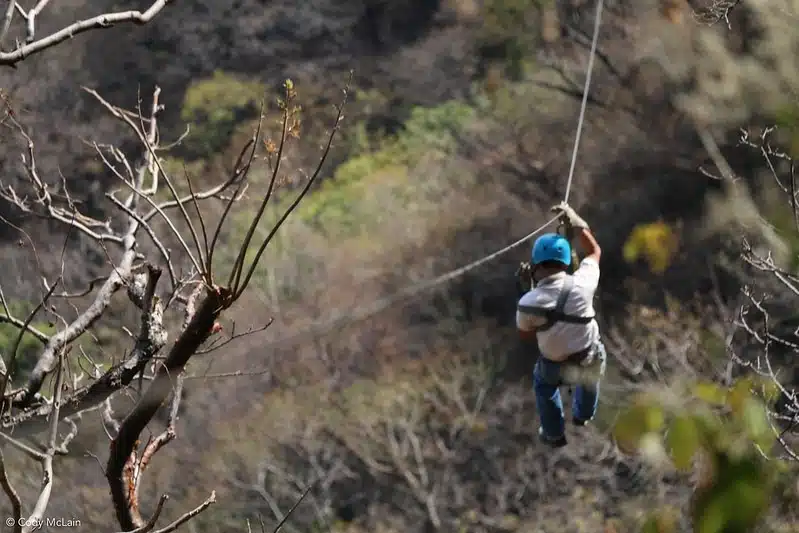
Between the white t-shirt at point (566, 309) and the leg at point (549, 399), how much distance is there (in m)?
0.18

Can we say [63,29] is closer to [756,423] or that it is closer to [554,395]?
[554,395]

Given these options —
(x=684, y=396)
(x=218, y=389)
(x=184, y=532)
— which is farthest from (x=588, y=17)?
(x=684, y=396)

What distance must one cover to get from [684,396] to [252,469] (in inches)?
289

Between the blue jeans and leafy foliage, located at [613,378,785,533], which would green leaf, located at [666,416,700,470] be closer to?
leafy foliage, located at [613,378,785,533]

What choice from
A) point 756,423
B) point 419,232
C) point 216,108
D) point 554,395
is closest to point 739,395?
point 756,423

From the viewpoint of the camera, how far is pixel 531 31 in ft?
30.3

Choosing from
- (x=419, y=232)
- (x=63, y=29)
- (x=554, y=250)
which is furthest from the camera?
(x=419, y=232)

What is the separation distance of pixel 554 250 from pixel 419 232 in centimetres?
659

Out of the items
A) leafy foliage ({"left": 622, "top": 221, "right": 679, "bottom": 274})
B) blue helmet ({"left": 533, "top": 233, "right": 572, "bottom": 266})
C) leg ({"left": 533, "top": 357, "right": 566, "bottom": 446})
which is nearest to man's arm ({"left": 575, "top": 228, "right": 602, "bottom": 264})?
blue helmet ({"left": 533, "top": 233, "right": 572, "bottom": 266})

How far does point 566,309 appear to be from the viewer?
2877 millimetres

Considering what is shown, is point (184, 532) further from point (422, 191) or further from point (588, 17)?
point (588, 17)

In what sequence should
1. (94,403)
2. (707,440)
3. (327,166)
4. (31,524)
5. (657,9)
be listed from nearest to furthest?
1. (707,440)
2. (31,524)
3. (94,403)
4. (657,9)
5. (327,166)

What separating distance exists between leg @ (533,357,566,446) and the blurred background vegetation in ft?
8.03

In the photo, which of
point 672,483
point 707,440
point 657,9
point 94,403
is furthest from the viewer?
point 657,9
